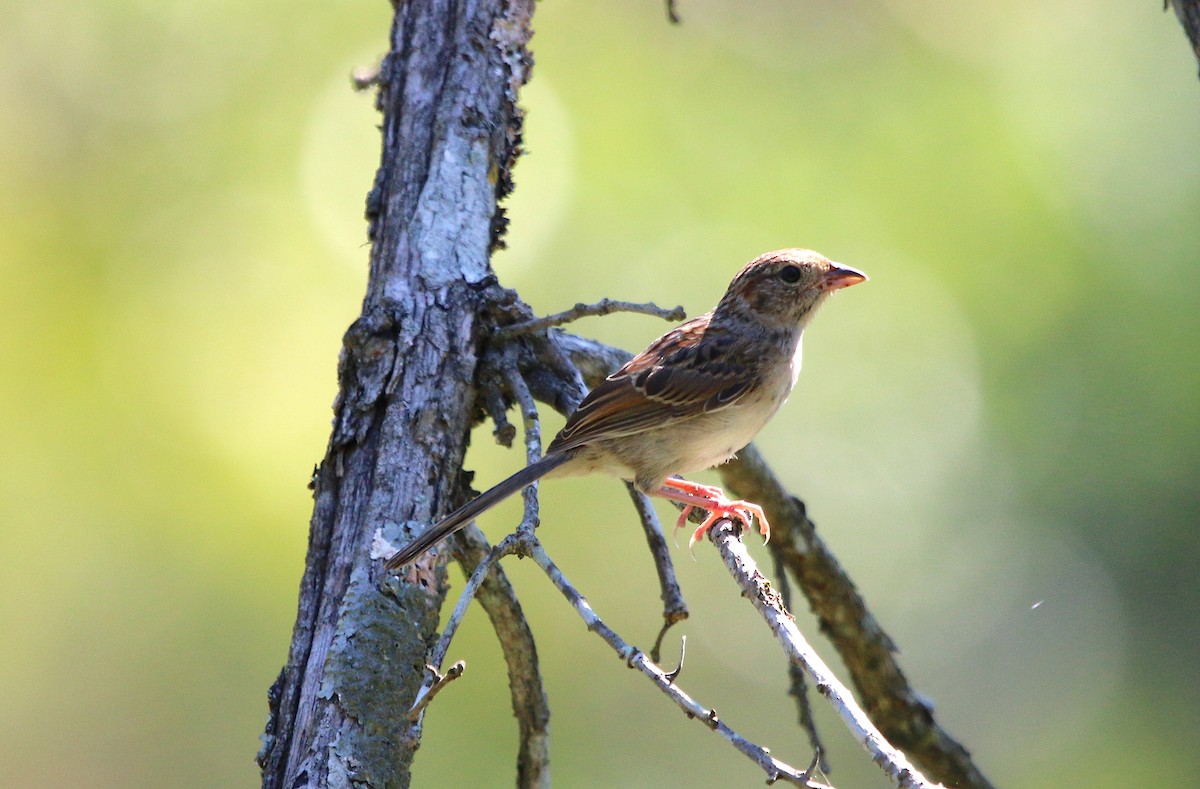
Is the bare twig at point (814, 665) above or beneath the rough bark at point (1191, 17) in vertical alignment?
beneath

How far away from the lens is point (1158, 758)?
22.9 feet

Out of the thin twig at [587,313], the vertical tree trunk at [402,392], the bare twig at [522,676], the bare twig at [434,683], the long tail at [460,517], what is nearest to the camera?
the bare twig at [434,683]

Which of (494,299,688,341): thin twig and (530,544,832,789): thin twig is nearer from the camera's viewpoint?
(530,544,832,789): thin twig

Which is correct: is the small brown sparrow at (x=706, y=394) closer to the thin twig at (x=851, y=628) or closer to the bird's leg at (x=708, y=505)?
the bird's leg at (x=708, y=505)

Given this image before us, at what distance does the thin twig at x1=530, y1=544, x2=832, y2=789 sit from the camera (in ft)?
8.22

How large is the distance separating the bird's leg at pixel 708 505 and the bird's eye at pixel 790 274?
3.58ft

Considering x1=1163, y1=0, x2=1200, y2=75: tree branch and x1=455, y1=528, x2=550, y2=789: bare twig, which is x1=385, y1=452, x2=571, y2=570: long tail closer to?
x1=455, y1=528, x2=550, y2=789: bare twig

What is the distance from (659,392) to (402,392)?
54.4 inches

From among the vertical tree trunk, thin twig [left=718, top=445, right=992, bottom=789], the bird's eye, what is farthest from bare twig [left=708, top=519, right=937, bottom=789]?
the bird's eye

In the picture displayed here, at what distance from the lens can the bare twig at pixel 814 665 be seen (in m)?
2.36

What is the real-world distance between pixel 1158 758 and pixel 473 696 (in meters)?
4.10

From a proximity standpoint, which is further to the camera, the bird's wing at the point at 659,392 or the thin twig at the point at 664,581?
the bird's wing at the point at 659,392

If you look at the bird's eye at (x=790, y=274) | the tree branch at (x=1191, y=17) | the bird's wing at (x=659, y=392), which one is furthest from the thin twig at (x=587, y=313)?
the tree branch at (x=1191, y=17)

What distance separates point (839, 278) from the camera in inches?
204
